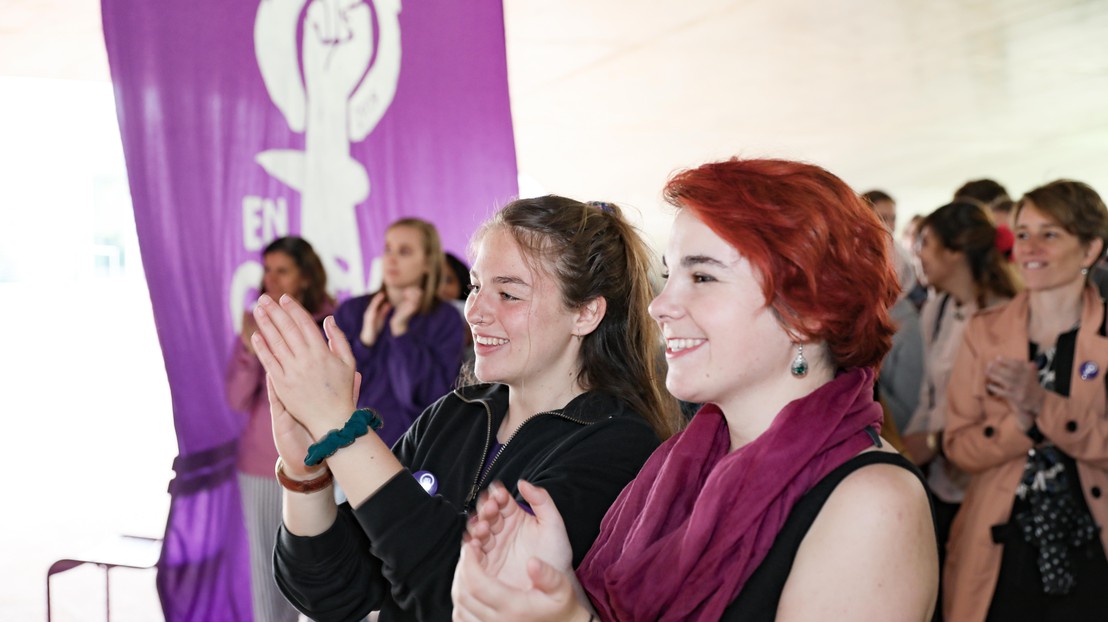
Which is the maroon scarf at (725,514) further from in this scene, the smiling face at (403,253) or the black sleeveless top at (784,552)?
the smiling face at (403,253)

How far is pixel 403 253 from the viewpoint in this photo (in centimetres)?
334

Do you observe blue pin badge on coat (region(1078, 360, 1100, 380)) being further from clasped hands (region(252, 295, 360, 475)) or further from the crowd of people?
clasped hands (region(252, 295, 360, 475))

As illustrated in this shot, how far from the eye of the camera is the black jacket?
4.59 ft

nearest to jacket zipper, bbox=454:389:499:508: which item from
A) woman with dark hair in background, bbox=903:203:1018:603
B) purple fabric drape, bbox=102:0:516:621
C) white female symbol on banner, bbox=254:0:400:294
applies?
purple fabric drape, bbox=102:0:516:621

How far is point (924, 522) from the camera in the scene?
3.85 ft

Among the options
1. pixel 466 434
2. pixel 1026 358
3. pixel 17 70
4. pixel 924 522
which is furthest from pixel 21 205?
pixel 924 522

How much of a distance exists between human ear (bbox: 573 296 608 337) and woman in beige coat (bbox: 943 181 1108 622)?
1.56 metres

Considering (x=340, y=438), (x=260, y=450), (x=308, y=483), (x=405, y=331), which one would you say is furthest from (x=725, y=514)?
(x=405, y=331)

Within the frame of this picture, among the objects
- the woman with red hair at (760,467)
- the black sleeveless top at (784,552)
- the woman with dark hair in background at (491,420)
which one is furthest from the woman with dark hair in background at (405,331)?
the black sleeveless top at (784,552)

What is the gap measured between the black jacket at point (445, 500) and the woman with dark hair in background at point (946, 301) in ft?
7.08

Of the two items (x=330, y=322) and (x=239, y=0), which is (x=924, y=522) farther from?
(x=239, y=0)

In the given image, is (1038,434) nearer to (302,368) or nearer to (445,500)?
(445,500)

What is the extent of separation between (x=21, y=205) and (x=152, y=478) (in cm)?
154

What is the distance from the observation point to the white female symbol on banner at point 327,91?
2.99 m
